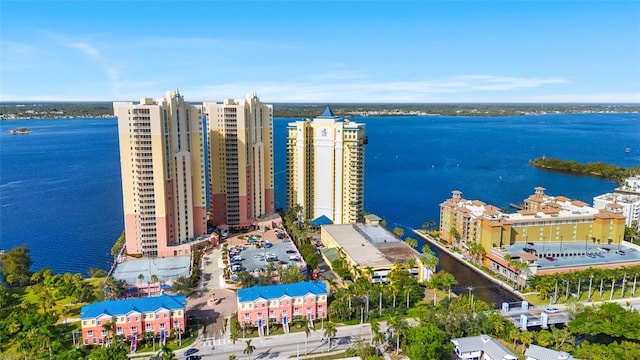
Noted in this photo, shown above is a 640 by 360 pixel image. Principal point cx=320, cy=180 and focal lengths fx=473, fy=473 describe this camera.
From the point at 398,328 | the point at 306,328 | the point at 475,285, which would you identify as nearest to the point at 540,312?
the point at 475,285

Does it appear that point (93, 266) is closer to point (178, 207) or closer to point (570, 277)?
point (178, 207)

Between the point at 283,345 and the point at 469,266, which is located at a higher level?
the point at 469,266

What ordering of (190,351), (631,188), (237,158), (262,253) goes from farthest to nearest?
(631,188), (237,158), (262,253), (190,351)

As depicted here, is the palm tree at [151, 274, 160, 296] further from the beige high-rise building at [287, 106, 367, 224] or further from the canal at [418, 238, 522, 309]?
the canal at [418, 238, 522, 309]

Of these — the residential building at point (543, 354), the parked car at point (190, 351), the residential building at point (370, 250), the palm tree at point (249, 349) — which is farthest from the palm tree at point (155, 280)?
the residential building at point (543, 354)

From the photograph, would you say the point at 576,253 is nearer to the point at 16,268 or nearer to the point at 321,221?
the point at 321,221

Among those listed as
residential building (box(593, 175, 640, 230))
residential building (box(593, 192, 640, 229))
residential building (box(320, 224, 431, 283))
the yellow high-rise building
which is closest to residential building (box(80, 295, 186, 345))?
residential building (box(320, 224, 431, 283))

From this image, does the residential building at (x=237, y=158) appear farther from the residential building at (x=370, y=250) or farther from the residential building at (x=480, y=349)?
the residential building at (x=480, y=349)
